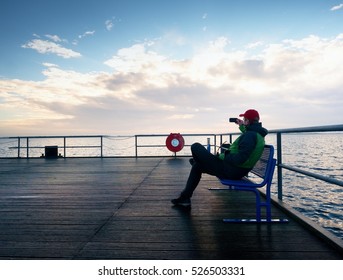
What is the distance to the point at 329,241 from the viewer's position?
94.5 inches

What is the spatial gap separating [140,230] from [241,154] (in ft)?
4.61

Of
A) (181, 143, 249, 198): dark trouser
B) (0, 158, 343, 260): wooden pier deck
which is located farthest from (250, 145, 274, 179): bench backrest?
(0, 158, 343, 260): wooden pier deck

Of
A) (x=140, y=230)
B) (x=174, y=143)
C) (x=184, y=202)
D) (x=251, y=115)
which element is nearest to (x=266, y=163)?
(x=251, y=115)

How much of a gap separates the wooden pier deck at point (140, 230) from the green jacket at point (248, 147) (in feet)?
2.38

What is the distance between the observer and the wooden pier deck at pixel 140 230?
7.61 ft

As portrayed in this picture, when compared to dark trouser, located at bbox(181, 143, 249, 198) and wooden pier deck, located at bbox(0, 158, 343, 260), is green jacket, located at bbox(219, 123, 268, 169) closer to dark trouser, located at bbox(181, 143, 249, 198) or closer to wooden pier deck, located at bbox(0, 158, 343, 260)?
dark trouser, located at bbox(181, 143, 249, 198)

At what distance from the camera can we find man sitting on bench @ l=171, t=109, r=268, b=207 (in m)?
3.05

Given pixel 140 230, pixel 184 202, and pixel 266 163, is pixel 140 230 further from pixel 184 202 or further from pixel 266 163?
pixel 266 163

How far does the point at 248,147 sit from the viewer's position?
304 cm

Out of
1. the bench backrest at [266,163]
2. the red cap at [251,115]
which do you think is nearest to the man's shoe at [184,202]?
the bench backrest at [266,163]

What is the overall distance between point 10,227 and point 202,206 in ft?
8.01
